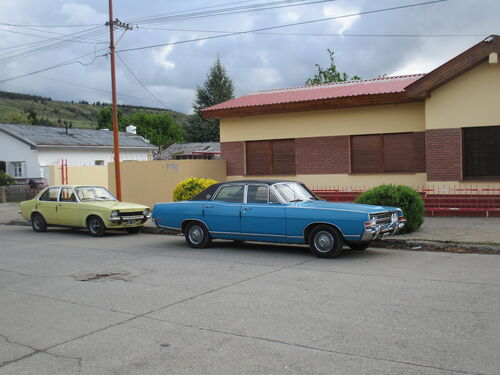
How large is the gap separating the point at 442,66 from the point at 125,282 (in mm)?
11091

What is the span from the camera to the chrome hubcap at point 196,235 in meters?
11.9

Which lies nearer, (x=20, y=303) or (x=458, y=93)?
(x=20, y=303)

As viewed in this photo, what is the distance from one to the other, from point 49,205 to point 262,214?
829 centimetres

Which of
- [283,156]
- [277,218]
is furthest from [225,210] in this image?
[283,156]

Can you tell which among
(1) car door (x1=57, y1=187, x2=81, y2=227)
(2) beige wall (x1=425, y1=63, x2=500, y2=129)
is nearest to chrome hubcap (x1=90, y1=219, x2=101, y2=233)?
(1) car door (x1=57, y1=187, x2=81, y2=227)

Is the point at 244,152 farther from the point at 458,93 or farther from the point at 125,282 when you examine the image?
the point at 125,282

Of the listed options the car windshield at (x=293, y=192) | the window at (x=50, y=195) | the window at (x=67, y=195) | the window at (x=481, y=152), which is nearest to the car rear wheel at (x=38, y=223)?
the window at (x=50, y=195)

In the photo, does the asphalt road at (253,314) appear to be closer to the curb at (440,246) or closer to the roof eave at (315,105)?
the curb at (440,246)

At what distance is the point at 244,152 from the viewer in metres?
20.5

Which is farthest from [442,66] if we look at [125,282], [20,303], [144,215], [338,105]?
[20,303]

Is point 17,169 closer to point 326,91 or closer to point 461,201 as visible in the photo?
point 326,91

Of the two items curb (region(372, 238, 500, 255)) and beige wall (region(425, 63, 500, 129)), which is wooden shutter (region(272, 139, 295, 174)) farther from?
curb (region(372, 238, 500, 255))

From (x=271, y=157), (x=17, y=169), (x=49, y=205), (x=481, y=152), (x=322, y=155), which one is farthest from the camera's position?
(x=17, y=169)

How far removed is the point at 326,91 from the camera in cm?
2009
